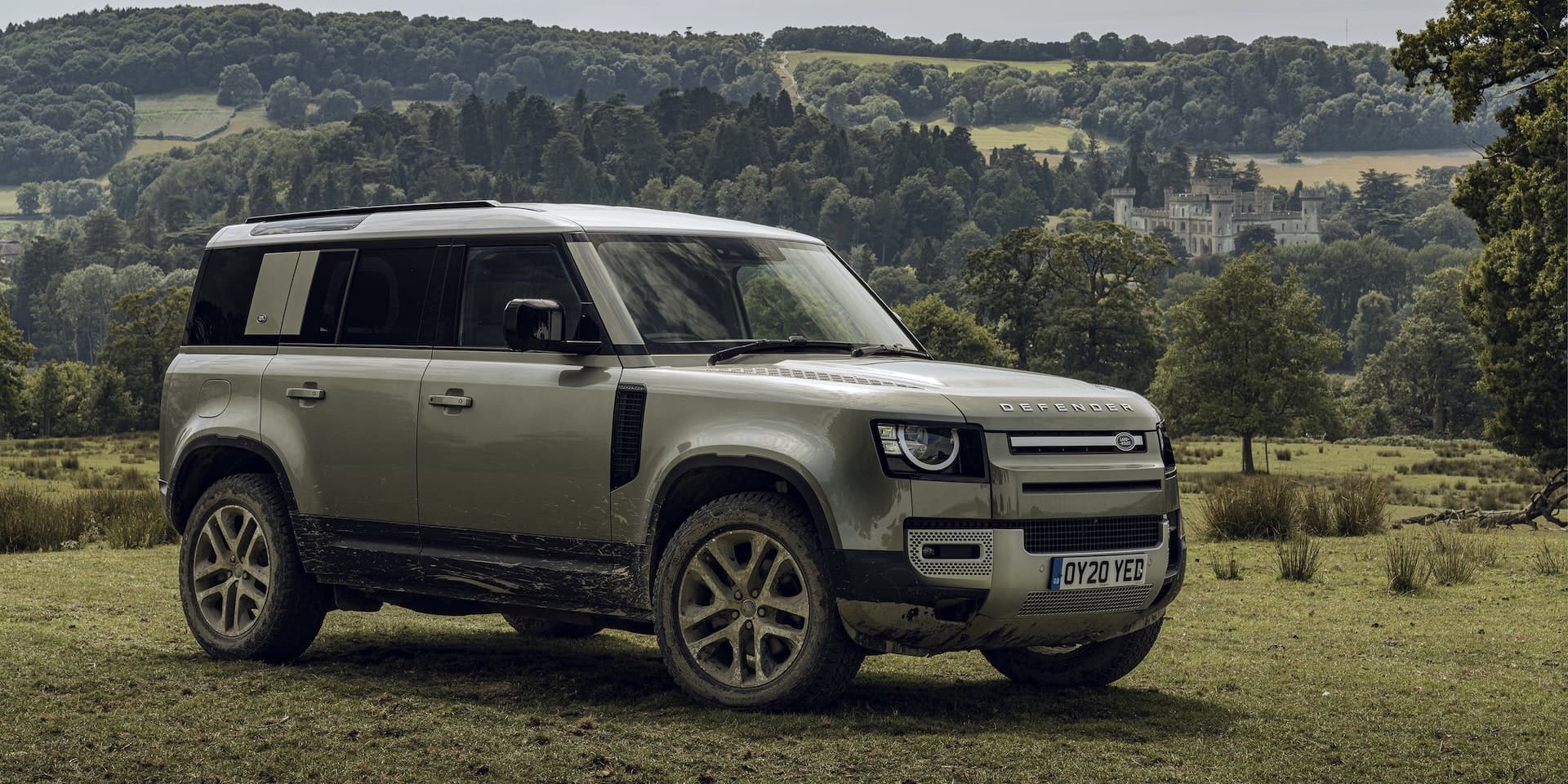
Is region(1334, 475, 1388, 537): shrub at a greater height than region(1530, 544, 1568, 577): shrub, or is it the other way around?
region(1530, 544, 1568, 577): shrub

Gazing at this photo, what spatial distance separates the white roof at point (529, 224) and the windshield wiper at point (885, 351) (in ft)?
2.73

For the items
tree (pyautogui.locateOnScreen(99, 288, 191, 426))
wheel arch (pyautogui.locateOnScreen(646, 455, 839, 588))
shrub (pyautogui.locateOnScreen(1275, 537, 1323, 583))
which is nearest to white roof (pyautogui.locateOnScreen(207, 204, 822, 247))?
wheel arch (pyautogui.locateOnScreen(646, 455, 839, 588))

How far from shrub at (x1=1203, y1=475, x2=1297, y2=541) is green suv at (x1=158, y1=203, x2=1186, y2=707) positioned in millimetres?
10826

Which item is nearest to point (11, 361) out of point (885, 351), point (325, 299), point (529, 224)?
point (325, 299)

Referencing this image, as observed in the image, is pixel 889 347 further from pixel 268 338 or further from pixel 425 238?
pixel 268 338

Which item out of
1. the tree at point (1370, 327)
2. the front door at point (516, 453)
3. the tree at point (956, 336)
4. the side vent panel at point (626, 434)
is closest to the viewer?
the side vent panel at point (626, 434)

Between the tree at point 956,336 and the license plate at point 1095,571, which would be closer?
the license plate at point 1095,571

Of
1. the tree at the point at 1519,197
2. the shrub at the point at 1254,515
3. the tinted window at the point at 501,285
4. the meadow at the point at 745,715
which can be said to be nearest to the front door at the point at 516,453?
the tinted window at the point at 501,285

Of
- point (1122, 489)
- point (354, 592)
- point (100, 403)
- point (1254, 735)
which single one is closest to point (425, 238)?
point (354, 592)

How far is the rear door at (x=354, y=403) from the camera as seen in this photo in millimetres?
8719

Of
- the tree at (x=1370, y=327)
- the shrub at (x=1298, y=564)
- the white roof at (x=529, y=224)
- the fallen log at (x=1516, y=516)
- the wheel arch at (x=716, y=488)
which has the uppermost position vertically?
the white roof at (x=529, y=224)

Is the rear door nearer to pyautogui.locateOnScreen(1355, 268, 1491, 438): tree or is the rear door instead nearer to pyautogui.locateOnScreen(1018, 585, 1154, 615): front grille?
pyautogui.locateOnScreen(1018, 585, 1154, 615): front grille

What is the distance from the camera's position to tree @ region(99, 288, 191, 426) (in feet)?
315

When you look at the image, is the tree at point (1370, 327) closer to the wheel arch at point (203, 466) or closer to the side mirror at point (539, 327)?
the wheel arch at point (203, 466)
